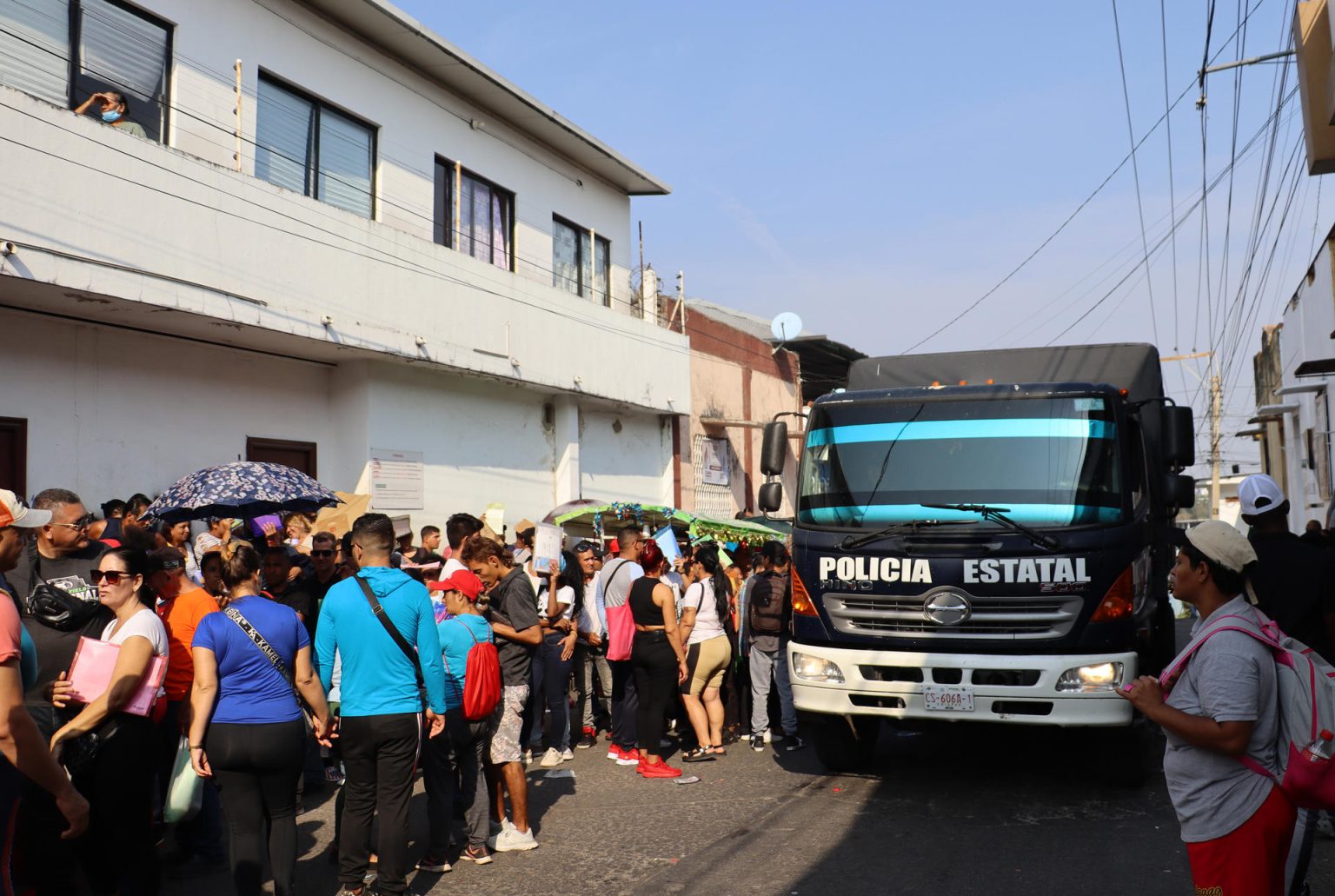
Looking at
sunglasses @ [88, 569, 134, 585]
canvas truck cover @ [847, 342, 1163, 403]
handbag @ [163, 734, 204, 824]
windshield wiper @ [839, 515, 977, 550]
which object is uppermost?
canvas truck cover @ [847, 342, 1163, 403]

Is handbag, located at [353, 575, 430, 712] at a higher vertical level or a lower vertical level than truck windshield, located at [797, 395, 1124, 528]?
lower

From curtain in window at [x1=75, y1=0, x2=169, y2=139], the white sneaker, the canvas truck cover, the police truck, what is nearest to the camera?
the white sneaker

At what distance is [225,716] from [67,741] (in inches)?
25.1

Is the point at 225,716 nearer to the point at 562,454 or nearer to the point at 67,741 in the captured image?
the point at 67,741

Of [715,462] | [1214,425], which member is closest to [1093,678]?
[715,462]

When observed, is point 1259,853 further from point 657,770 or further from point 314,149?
point 314,149

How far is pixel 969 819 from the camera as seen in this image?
23.2ft

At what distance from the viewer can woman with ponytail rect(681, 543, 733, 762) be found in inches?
373

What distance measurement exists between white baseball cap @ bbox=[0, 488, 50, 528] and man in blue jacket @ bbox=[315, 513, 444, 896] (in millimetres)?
1461

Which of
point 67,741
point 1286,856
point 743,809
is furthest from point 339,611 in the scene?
point 1286,856

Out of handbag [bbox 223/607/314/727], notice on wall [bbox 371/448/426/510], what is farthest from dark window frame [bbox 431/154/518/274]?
handbag [bbox 223/607/314/727]

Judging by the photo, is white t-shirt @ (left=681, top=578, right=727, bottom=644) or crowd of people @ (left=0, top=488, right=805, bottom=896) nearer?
crowd of people @ (left=0, top=488, right=805, bottom=896)

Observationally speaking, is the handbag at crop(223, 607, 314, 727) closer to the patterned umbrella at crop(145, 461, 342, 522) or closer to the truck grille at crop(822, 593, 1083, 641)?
the truck grille at crop(822, 593, 1083, 641)

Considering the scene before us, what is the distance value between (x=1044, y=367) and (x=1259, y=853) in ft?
22.5
